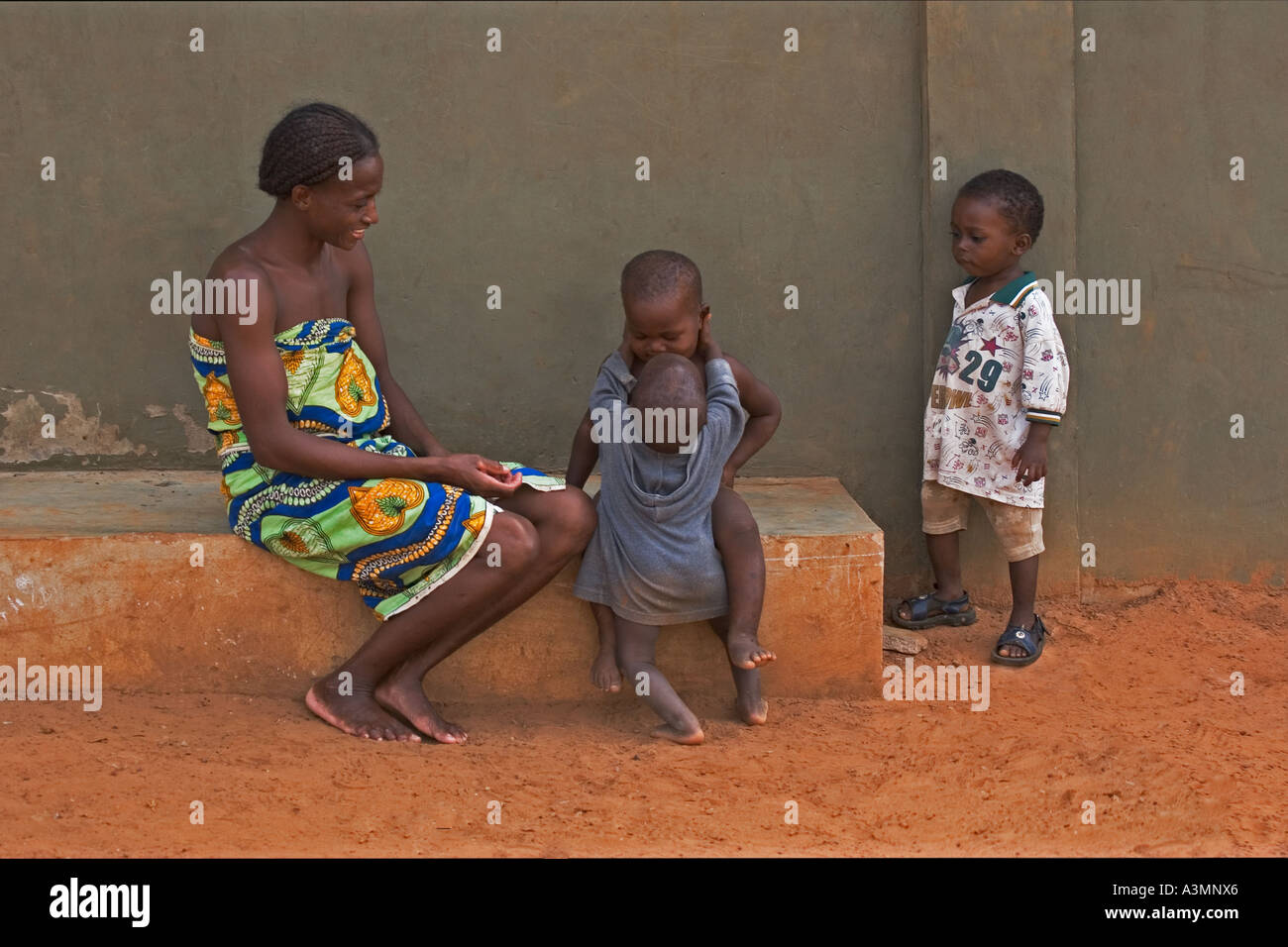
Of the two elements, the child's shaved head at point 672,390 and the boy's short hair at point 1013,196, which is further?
the boy's short hair at point 1013,196

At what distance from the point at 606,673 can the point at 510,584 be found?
35 centimetres

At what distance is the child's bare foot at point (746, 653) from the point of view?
361 cm

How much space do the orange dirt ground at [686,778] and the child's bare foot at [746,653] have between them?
0.20 metres

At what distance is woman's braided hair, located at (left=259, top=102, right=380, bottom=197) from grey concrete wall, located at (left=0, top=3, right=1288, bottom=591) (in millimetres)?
1073

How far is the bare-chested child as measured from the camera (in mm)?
3656

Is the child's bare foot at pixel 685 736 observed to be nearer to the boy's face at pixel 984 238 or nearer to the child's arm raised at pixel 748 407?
the child's arm raised at pixel 748 407

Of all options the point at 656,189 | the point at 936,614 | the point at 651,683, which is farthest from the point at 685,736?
the point at 656,189

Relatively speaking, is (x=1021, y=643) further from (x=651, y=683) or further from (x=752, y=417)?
(x=651, y=683)

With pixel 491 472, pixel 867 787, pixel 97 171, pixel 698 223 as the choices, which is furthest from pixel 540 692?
pixel 97 171

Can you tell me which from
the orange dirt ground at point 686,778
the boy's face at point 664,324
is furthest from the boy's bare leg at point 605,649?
the boy's face at point 664,324

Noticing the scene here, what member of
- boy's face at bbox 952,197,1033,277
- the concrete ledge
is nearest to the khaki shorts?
the concrete ledge

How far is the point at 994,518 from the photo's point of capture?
14.4 feet

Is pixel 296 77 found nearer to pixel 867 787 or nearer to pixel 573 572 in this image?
pixel 573 572

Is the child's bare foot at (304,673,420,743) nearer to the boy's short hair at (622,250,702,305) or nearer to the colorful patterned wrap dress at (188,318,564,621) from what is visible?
the colorful patterned wrap dress at (188,318,564,621)
